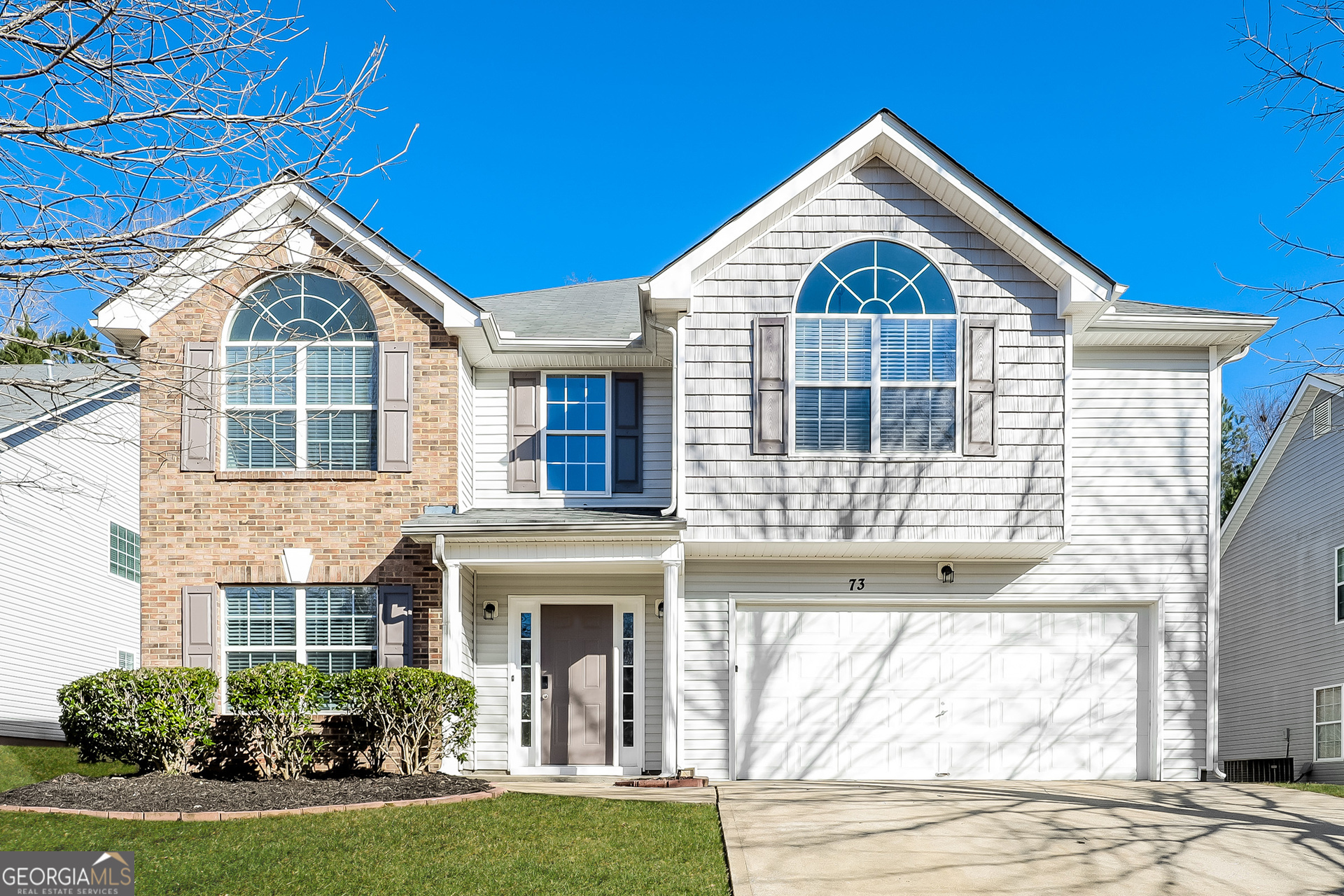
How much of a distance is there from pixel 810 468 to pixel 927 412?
134cm

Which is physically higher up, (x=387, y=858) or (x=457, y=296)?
(x=457, y=296)

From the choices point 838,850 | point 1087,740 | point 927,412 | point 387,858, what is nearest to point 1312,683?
point 1087,740

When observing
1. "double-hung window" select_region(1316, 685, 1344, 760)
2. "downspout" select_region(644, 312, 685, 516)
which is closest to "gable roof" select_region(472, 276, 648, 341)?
"downspout" select_region(644, 312, 685, 516)

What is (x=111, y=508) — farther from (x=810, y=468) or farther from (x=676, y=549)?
(x=810, y=468)

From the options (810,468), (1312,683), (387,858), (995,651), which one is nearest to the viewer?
(387,858)

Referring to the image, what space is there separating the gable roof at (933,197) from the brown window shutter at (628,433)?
6.20 ft

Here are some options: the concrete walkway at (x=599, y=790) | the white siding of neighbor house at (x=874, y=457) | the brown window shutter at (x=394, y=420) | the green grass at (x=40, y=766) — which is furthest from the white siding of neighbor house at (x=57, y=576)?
the white siding of neighbor house at (x=874, y=457)

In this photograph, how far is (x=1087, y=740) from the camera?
12.5 m

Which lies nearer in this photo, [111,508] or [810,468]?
[810,468]

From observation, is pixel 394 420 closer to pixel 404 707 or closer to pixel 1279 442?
pixel 404 707

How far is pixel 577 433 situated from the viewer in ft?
44.0

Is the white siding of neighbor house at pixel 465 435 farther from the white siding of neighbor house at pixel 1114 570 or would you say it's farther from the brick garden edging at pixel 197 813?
the brick garden edging at pixel 197 813

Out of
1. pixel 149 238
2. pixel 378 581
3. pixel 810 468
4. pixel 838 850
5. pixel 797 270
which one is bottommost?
pixel 838 850

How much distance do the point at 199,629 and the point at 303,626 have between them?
1.05m
